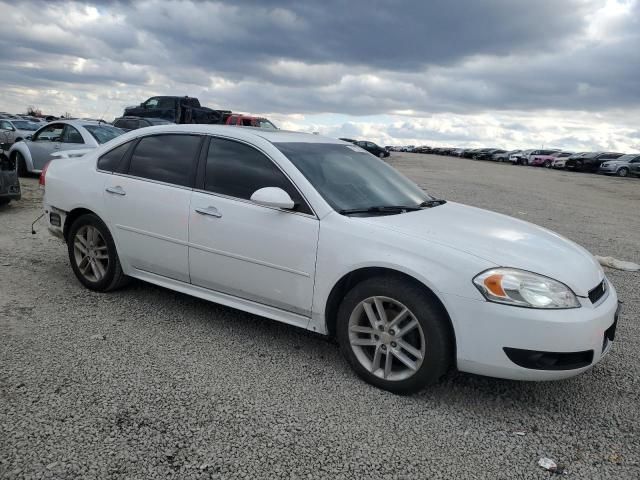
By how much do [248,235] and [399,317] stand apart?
47.6 inches

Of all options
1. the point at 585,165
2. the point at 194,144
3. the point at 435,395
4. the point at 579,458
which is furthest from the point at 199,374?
the point at 585,165

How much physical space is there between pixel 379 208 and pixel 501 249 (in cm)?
90

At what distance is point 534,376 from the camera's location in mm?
2996

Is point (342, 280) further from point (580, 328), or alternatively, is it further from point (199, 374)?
point (580, 328)

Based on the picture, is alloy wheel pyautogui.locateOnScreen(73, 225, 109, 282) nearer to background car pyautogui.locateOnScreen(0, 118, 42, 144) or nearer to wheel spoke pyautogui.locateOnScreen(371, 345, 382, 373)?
wheel spoke pyautogui.locateOnScreen(371, 345, 382, 373)

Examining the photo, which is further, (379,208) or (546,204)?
(546,204)

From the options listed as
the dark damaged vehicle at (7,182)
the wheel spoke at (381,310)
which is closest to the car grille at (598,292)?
the wheel spoke at (381,310)

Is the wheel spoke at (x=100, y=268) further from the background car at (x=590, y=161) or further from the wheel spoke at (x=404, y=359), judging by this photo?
the background car at (x=590, y=161)

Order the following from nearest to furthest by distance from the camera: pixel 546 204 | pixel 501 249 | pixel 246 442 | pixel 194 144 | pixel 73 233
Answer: pixel 246 442 → pixel 501 249 → pixel 194 144 → pixel 73 233 → pixel 546 204

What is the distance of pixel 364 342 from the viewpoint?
11.1 ft

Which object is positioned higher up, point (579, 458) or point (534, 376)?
point (534, 376)

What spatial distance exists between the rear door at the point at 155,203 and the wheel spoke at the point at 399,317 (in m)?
1.72

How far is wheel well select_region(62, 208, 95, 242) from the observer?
4.79 m

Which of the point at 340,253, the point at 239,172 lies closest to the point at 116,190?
the point at 239,172
